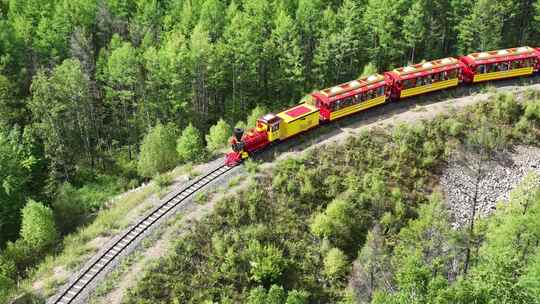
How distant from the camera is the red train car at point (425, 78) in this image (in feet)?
187

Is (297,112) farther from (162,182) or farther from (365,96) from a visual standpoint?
(162,182)

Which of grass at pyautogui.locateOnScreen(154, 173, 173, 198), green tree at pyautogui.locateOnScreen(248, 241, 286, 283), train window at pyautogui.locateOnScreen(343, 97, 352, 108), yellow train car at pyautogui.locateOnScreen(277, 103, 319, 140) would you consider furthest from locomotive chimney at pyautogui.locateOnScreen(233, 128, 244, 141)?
train window at pyautogui.locateOnScreen(343, 97, 352, 108)

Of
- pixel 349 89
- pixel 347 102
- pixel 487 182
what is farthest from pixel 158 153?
pixel 487 182

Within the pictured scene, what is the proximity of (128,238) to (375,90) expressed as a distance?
90.0ft

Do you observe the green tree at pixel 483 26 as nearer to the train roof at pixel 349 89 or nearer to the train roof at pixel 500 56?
the train roof at pixel 500 56

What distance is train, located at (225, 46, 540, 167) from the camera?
5019 centimetres

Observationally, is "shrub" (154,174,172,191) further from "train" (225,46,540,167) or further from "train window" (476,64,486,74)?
"train window" (476,64,486,74)

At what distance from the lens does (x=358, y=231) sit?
152 feet

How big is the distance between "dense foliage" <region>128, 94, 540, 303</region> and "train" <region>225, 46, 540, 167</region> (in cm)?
334

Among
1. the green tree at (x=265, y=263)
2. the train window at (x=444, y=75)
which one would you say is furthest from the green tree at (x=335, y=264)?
the train window at (x=444, y=75)

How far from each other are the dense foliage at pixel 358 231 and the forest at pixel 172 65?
11403 mm

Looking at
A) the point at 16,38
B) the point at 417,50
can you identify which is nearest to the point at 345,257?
the point at 417,50

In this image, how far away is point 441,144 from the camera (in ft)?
173

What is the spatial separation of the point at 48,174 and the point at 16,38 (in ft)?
65.4
